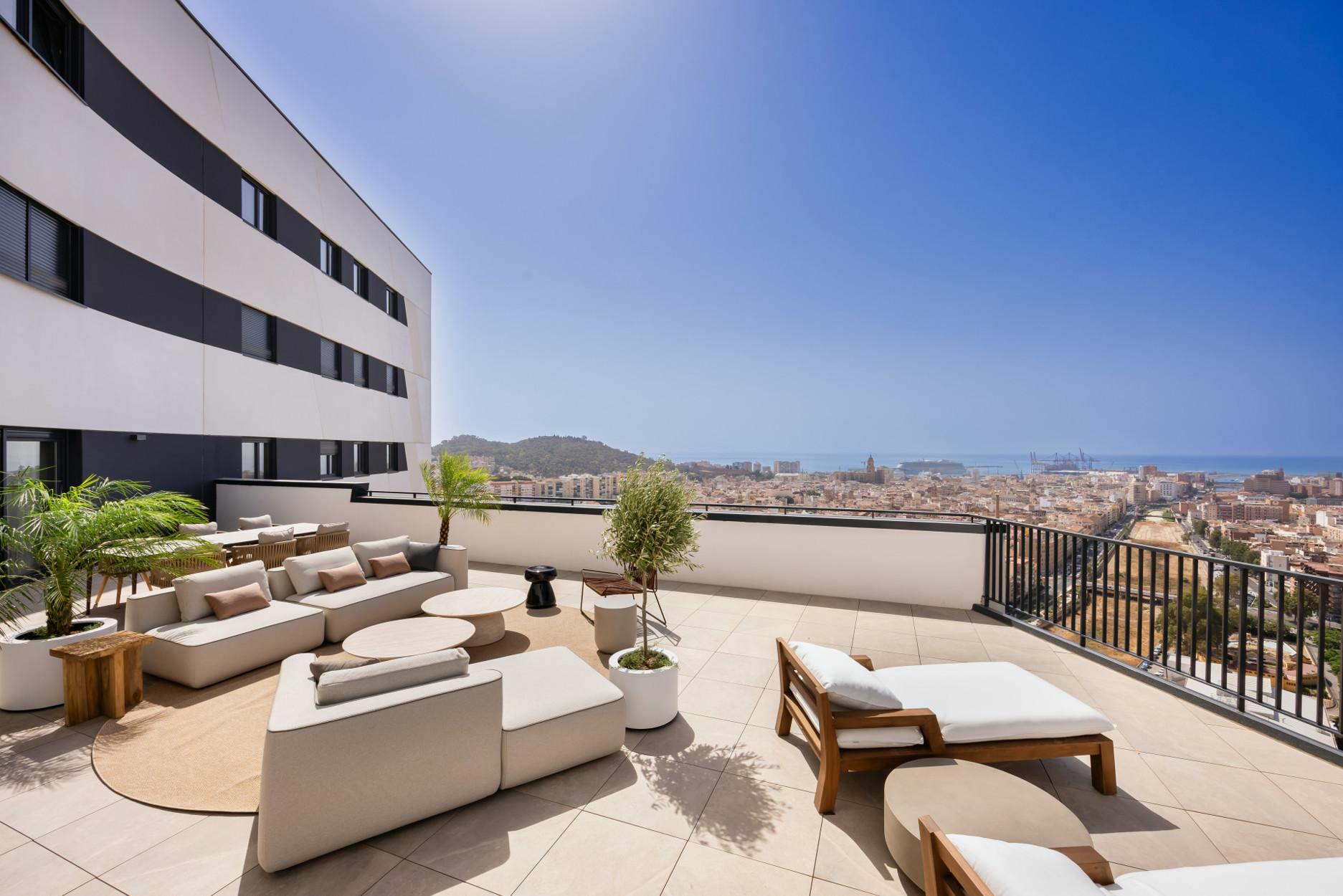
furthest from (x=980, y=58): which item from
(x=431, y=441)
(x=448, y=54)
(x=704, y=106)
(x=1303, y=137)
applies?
(x=431, y=441)

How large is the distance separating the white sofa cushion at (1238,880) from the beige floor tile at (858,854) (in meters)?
0.73

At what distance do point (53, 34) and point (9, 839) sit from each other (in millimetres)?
9892

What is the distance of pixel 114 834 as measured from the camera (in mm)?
2139

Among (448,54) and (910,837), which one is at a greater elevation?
(448,54)

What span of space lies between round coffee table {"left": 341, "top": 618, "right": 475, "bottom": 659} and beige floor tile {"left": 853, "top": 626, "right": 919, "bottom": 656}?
11.0 ft

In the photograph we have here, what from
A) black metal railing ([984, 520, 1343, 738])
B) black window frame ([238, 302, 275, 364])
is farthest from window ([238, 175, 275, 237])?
black metal railing ([984, 520, 1343, 738])

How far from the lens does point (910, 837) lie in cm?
174

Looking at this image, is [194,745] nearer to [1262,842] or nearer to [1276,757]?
[1262,842]

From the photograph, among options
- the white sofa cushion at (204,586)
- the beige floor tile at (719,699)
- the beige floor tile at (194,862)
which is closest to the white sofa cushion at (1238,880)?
the beige floor tile at (719,699)

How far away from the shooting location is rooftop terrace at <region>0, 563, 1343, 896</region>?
6.21 ft

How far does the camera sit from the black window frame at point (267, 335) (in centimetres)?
936

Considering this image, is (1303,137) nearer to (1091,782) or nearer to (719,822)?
(1091,782)

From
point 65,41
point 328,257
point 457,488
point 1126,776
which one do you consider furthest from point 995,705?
point 328,257

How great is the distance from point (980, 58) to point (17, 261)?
1466 cm
